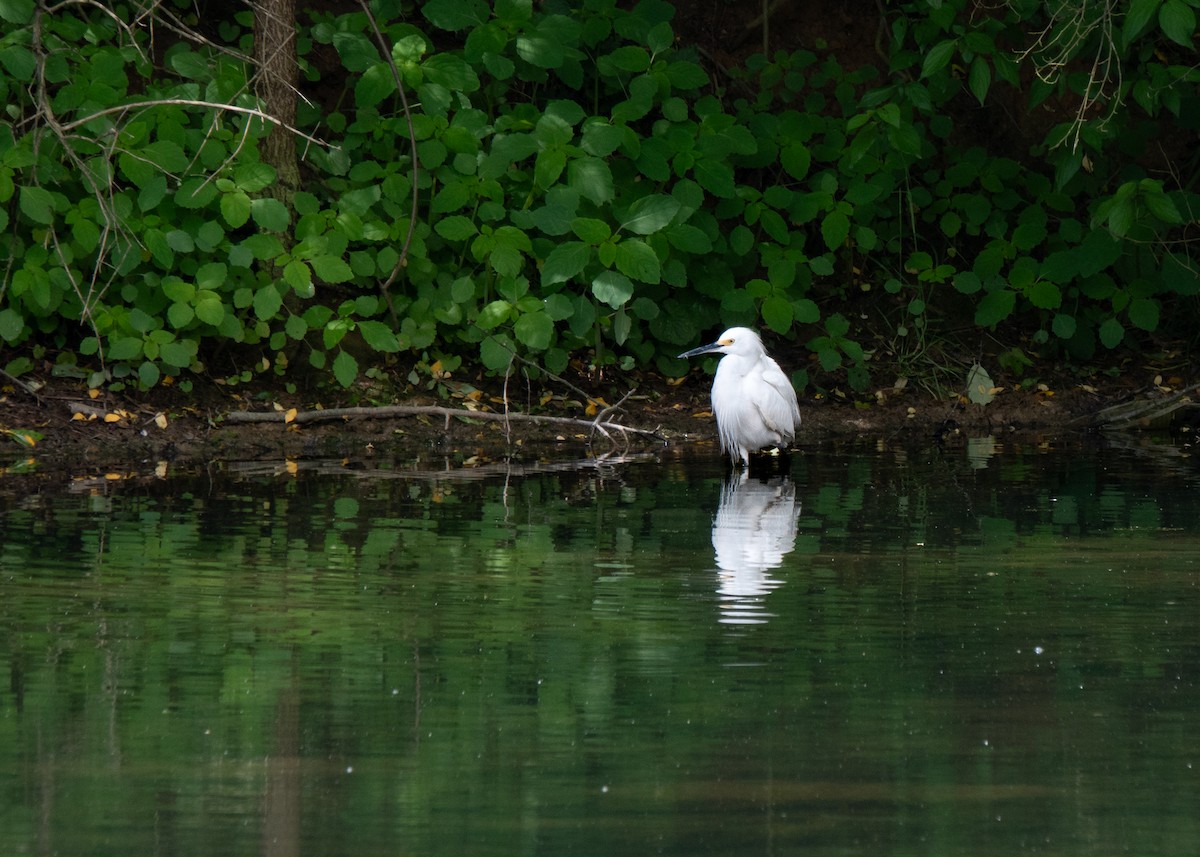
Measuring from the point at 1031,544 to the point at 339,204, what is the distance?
4510 mm

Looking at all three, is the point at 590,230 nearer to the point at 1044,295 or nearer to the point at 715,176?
the point at 715,176

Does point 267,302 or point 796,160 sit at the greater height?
point 796,160

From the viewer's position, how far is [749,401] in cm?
848

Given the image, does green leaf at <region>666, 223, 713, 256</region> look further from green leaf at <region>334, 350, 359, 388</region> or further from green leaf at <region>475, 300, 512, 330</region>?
green leaf at <region>334, 350, 359, 388</region>

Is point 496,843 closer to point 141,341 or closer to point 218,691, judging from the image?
point 218,691

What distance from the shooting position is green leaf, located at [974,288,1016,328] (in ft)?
34.2

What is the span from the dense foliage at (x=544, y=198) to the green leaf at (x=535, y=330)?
0.01 m

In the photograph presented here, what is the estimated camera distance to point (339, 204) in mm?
9383

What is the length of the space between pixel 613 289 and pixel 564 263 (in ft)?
0.93

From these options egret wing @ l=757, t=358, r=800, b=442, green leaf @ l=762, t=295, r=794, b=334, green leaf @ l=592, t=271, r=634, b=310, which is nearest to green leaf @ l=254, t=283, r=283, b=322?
green leaf @ l=592, t=271, r=634, b=310

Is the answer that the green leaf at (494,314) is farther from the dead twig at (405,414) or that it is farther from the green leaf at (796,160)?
the green leaf at (796,160)

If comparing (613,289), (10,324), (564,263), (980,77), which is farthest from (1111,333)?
(10,324)

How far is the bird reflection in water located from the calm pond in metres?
0.02

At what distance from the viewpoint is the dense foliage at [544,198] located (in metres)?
8.96
